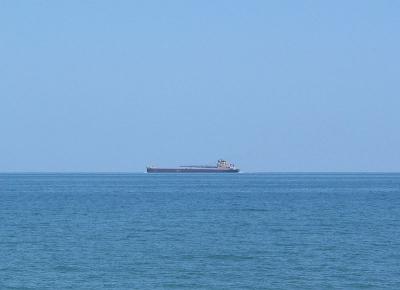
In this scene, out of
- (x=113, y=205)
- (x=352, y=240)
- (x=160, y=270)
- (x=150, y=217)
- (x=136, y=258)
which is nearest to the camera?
(x=160, y=270)

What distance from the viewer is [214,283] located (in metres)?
34.2

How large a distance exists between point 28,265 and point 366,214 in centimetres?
4053

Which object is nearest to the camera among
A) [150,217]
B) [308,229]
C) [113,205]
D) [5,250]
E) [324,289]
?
[324,289]

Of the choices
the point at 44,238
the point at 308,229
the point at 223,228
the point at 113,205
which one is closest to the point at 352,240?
the point at 308,229

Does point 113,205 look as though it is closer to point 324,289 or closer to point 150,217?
point 150,217

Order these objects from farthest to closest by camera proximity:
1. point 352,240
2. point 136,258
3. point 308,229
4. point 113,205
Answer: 1. point 113,205
2. point 308,229
3. point 352,240
4. point 136,258

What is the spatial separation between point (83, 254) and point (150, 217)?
25.6 meters

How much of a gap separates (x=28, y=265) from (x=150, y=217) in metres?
30.1

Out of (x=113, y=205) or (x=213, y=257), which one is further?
(x=113, y=205)

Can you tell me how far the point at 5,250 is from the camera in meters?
44.0

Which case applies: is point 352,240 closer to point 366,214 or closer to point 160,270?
point 160,270

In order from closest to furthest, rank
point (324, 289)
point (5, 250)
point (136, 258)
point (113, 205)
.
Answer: point (324, 289) → point (136, 258) → point (5, 250) → point (113, 205)

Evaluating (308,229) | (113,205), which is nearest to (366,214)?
(308,229)

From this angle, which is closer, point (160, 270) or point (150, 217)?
point (160, 270)
